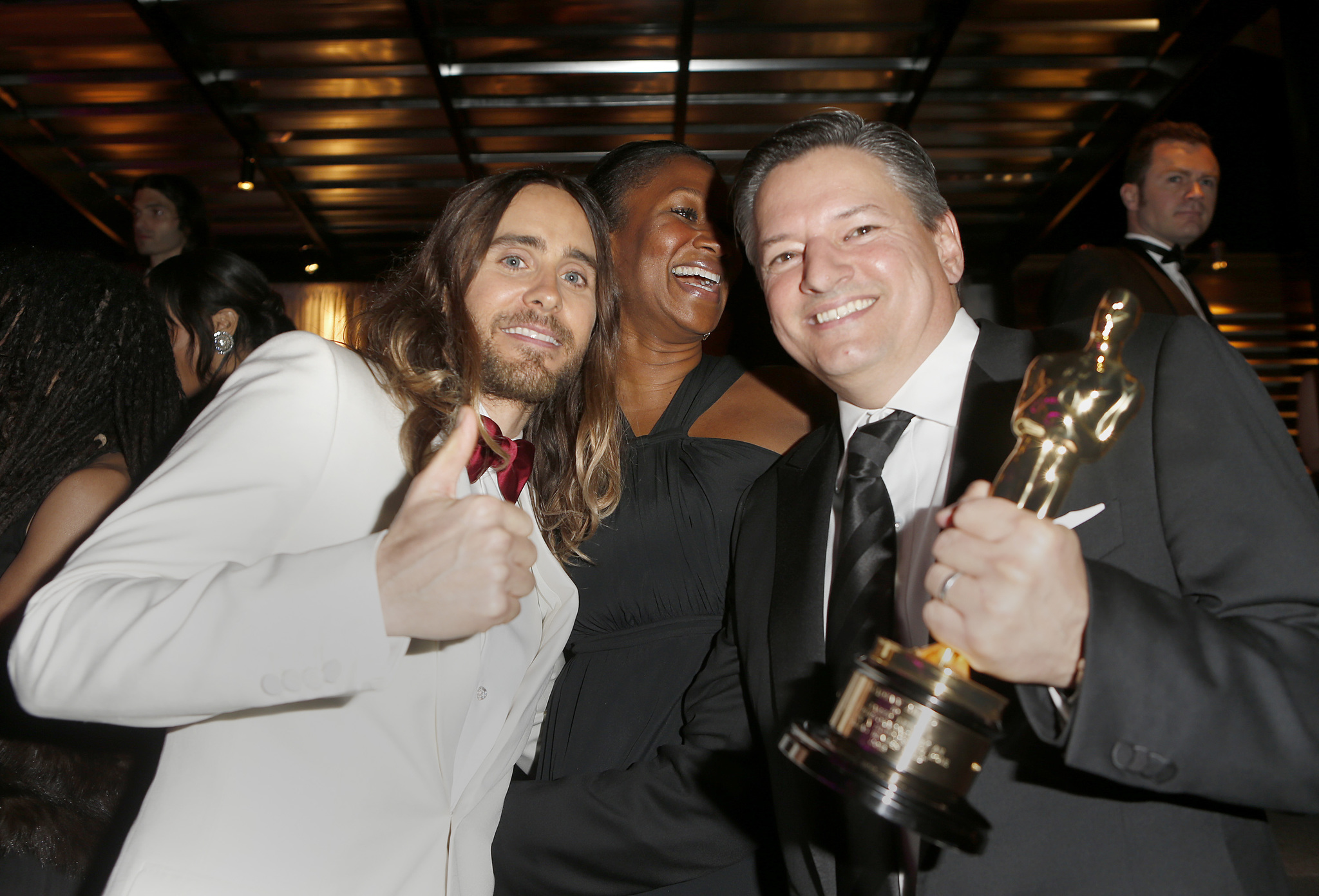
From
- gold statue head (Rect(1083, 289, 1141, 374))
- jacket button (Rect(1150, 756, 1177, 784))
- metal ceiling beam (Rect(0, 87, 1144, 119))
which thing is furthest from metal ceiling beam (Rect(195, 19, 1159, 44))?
jacket button (Rect(1150, 756, 1177, 784))

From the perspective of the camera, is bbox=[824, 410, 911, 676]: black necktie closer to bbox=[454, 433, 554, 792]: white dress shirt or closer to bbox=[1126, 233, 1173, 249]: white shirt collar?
bbox=[454, 433, 554, 792]: white dress shirt

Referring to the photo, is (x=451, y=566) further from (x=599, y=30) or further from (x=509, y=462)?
(x=599, y=30)

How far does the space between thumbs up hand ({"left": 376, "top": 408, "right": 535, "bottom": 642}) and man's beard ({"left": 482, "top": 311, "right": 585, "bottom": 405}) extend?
32.5 inches

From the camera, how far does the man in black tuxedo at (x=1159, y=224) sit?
4293 mm

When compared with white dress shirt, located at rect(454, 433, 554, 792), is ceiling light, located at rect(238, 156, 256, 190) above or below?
above

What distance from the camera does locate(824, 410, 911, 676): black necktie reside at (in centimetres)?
161

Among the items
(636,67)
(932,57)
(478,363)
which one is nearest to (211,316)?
(478,363)

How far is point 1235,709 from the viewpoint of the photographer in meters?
1.15

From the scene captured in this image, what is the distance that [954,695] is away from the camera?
3.54ft

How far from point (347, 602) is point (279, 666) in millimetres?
127

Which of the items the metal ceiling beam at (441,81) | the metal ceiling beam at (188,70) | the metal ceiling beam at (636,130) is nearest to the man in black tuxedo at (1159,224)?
the metal ceiling beam at (636,130)

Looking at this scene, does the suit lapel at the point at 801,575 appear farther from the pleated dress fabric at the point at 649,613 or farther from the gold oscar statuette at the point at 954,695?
the gold oscar statuette at the point at 954,695

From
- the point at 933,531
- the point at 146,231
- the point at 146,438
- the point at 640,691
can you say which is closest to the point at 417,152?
the point at 146,231

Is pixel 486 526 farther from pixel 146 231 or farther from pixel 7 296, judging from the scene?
pixel 146 231
